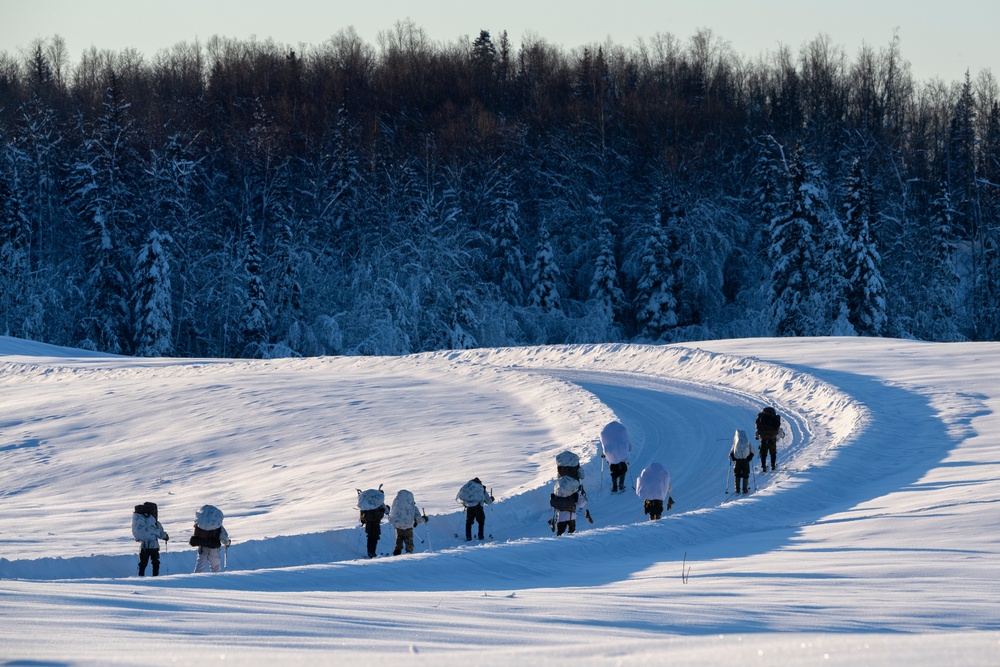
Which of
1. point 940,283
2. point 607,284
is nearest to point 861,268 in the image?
point 940,283

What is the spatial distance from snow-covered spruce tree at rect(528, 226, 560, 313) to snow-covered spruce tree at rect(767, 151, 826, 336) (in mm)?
10918

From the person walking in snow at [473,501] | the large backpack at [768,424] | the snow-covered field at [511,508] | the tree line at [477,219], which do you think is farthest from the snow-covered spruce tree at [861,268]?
the person walking in snow at [473,501]

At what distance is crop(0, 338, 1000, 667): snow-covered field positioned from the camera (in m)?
5.01

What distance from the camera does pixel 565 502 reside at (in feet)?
41.2

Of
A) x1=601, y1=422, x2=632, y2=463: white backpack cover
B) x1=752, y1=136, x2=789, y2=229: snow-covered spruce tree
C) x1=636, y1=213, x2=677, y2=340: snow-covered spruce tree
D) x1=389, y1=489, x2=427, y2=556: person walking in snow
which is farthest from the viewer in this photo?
x1=752, y1=136, x2=789, y2=229: snow-covered spruce tree

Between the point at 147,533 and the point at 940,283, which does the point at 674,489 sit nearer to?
the point at 147,533

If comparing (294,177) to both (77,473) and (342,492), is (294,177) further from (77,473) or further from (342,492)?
(342,492)

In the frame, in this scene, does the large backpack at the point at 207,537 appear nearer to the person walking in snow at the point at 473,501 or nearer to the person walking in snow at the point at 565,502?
the person walking in snow at the point at 473,501

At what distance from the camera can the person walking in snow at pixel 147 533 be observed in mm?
11109

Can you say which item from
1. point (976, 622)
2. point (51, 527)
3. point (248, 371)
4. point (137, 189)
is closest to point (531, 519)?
point (51, 527)

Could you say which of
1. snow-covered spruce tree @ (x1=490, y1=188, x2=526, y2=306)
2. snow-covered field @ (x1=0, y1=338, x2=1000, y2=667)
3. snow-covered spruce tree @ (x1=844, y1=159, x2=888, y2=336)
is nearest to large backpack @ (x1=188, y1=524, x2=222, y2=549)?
snow-covered field @ (x1=0, y1=338, x2=1000, y2=667)

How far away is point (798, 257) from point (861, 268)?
272 centimetres

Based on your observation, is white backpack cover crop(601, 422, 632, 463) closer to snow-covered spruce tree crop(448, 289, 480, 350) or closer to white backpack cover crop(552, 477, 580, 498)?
white backpack cover crop(552, 477, 580, 498)

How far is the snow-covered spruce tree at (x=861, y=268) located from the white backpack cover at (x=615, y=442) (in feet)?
106
